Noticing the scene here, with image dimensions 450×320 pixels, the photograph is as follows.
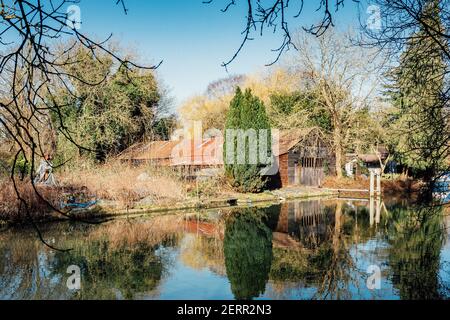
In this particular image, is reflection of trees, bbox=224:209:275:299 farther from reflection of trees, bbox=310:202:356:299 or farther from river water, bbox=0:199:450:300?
reflection of trees, bbox=310:202:356:299

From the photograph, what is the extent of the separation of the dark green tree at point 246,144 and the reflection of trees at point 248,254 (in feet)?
22.4

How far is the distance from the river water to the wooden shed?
1404 centimetres

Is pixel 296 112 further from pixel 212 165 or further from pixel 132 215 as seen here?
pixel 132 215

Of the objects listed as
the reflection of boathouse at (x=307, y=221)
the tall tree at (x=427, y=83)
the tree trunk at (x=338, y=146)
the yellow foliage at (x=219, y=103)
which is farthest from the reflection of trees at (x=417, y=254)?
the yellow foliage at (x=219, y=103)

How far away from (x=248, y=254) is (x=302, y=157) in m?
21.0

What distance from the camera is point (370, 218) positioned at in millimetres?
14891

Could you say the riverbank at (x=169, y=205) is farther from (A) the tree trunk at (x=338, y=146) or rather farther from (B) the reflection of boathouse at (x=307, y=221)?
(A) the tree trunk at (x=338, y=146)

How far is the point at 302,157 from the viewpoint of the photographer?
29344 millimetres

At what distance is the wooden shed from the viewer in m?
28.2

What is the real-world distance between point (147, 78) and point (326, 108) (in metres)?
13.2

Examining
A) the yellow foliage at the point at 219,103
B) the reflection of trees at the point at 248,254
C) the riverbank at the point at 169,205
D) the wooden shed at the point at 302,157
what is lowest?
the reflection of trees at the point at 248,254

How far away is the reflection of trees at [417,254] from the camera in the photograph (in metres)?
6.40

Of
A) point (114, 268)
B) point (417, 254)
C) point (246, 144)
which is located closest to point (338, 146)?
point (246, 144)

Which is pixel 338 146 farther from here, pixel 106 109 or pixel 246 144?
pixel 106 109
